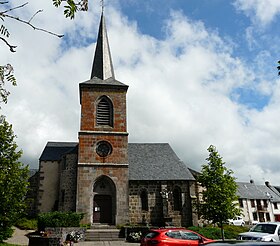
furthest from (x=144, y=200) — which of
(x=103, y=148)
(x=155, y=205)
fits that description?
(x=103, y=148)

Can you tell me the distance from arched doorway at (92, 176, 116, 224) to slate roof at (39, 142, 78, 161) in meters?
5.13

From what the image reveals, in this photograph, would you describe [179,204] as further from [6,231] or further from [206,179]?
[6,231]

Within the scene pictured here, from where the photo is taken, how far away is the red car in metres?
12.4

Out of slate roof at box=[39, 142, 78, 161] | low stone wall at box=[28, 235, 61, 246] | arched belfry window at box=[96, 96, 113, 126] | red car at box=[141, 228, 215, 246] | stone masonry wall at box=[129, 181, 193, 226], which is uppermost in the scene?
arched belfry window at box=[96, 96, 113, 126]

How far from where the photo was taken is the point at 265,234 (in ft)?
44.9

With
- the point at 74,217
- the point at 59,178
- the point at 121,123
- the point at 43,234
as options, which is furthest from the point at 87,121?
the point at 43,234

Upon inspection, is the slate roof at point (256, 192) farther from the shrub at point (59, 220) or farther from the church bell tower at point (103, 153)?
the shrub at point (59, 220)

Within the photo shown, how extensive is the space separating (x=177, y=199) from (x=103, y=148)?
838 centimetres

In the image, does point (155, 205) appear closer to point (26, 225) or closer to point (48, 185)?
point (48, 185)

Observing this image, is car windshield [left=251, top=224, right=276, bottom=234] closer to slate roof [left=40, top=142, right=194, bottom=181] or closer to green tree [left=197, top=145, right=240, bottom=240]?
green tree [left=197, top=145, right=240, bottom=240]

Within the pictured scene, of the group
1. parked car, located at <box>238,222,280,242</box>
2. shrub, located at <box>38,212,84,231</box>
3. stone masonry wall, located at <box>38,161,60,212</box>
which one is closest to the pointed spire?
stone masonry wall, located at <box>38,161,60,212</box>

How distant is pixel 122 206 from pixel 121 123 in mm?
7566

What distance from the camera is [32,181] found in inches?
1186

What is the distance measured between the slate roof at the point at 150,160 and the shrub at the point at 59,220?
270 inches
